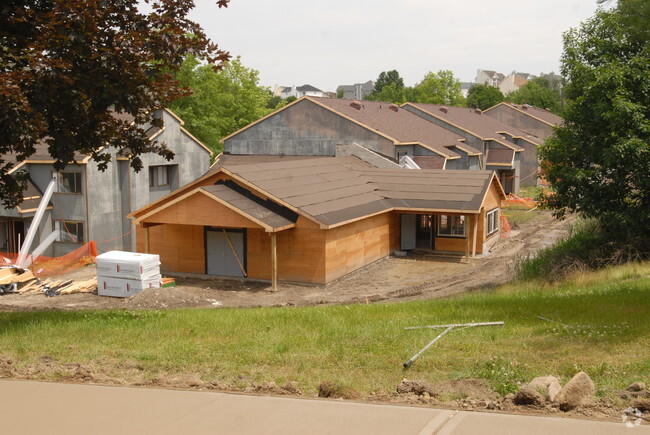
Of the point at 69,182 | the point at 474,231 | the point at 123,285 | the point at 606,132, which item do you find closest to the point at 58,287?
the point at 123,285

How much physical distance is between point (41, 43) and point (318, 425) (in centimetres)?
884

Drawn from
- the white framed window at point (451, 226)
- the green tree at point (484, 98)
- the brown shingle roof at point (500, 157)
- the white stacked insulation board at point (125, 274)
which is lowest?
the white stacked insulation board at point (125, 274)

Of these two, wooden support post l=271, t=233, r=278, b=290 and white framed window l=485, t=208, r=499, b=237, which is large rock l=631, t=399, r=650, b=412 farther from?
white framed window l=485, t=208, r=499, b=237

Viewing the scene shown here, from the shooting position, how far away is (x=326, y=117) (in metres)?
47.2

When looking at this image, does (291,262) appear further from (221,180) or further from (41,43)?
(41,43)

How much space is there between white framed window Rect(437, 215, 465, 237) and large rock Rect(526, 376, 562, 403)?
26027 mm

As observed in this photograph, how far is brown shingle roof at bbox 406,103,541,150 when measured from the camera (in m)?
62.9

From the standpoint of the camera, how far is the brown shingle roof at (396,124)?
159ft

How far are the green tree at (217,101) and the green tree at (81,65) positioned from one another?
139ft

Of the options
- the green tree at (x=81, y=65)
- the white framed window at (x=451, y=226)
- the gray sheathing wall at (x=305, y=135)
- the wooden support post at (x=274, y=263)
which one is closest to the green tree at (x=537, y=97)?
the gray sheathing wall at (x=305, y=135)

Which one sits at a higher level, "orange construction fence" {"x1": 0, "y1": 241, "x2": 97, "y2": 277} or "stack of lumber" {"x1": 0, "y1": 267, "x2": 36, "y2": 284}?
"stack of lumber" {"x1": 0, "y1": 267, "x2": 36, "y2": 284}

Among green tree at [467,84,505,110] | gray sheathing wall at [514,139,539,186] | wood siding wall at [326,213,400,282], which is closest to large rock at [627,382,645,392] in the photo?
wood siding wall at [326,213,400,282]

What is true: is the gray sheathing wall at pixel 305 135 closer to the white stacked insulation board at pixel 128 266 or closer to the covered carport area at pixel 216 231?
the covered carport area at pixel 216 231

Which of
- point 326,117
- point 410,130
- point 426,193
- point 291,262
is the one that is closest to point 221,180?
point 291,262
